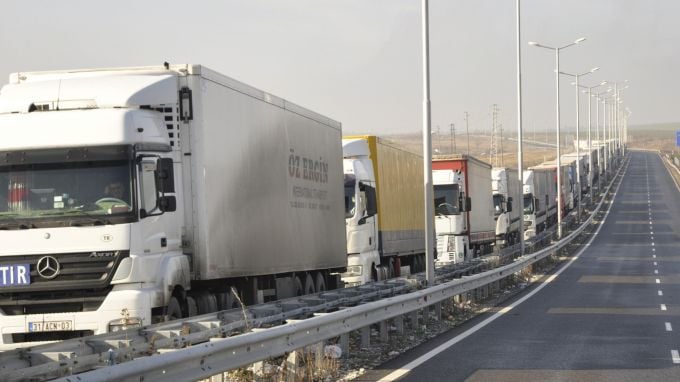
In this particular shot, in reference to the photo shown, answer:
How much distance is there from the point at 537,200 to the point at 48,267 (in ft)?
174

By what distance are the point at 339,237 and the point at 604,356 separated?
30.6ft

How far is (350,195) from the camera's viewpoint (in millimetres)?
25922

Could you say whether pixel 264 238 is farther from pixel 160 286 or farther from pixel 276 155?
pixel 160 286

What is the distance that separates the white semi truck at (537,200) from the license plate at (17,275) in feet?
150

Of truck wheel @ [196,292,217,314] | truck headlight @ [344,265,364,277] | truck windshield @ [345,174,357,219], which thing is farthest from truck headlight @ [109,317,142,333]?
truck headlight @ [344,265,364,277]

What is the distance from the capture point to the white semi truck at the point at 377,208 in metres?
26.0

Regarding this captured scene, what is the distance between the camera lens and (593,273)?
131 ft

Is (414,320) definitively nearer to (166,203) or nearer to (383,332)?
(383,332)

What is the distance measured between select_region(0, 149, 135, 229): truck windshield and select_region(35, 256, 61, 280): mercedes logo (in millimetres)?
446

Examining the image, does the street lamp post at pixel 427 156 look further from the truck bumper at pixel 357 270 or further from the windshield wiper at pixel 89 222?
the windshield wiper at pixel 89 222

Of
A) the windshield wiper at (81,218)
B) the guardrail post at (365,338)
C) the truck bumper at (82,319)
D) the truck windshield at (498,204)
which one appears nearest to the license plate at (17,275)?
the truck bumper at (82,319)

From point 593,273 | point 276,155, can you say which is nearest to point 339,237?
point 276,155

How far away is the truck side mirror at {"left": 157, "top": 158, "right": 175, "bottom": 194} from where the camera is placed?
13781 millimetres

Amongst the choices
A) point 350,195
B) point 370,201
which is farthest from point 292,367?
point 370,201
